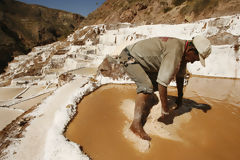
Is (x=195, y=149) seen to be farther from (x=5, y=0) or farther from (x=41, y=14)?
(x=41, y=14)

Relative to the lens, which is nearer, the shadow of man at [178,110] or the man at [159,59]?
the man at [159,59]

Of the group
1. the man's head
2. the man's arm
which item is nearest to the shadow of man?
the man's arm

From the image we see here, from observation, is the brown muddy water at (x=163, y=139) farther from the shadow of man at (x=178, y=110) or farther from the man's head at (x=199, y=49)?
the man's head at (x=199, y=49)

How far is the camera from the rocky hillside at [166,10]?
11623 mm

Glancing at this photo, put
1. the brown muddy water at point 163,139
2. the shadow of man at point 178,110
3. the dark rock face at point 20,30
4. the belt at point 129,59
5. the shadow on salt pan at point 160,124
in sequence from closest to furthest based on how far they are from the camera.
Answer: the brown muddy water at point 163,139 < the shadow on salt pan at point 160,124 < the belt at point 129,59 < the shadow of man at point 178,110 < the dark rock face at point 20,30

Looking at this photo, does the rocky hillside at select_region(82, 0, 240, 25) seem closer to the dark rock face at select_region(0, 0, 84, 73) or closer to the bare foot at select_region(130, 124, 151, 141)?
the bare foot at select_region(130, 124, 151, 141)

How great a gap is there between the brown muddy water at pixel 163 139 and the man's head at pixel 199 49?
1.13m

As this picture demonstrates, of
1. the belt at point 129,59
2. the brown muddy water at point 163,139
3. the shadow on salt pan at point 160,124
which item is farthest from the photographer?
the belt at point 129,59

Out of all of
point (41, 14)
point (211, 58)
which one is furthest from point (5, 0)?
point (211, 58)

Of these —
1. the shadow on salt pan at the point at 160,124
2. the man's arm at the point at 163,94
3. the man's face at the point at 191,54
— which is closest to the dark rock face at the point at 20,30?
the shadow on salt pan at the point at 160,124

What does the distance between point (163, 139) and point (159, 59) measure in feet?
3.87

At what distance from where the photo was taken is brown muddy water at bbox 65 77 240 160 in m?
1.62

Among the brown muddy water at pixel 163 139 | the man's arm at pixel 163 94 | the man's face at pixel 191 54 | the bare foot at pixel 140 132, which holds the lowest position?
the brown muddy water at pixel 163 139

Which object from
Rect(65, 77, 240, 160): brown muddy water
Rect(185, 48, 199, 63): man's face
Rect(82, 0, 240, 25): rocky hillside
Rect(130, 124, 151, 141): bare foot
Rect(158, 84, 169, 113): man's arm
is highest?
Rect(82, 0, 240, 25): rocky hillside
